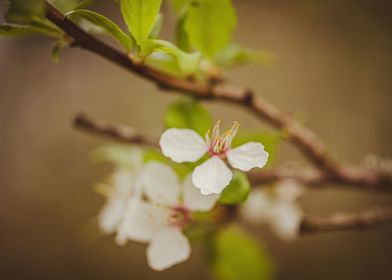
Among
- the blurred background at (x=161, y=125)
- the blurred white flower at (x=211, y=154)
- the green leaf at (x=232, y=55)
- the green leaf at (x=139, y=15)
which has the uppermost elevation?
the green leaf at (x=139, y=15)

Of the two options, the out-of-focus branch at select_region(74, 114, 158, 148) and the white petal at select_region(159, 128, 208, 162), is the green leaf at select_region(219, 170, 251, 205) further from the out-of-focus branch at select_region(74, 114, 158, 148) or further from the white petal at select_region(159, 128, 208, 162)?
the out-of-focus branch at select_region(74, 114, 158, 148)

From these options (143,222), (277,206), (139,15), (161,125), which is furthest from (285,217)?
(161,125)

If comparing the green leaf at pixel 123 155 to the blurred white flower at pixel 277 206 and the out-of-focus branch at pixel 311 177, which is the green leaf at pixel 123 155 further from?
the blurred white flower at pixel 277 206

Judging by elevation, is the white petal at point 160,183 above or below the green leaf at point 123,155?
above

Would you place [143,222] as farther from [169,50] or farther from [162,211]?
[169,50]

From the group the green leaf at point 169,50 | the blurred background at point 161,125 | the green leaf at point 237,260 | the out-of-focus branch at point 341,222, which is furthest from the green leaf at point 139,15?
the blurred background at point 161,125

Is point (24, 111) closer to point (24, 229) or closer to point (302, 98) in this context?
point (24, 229)

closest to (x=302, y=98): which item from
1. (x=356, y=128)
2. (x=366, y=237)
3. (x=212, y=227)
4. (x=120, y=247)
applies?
(x=356, y=128)
